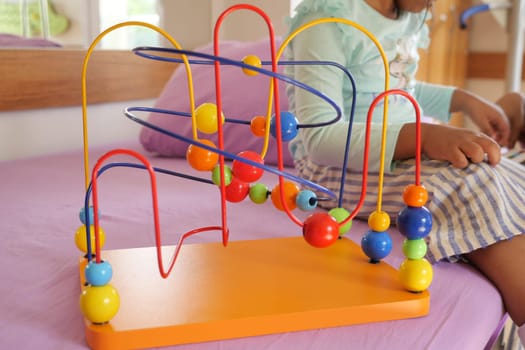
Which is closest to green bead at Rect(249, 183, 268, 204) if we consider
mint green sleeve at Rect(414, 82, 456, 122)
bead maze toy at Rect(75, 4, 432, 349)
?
bead maze toy at Rect(75, 4, 432, 349)

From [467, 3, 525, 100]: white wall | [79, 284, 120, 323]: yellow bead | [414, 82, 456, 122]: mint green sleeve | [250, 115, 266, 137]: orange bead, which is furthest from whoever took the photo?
[467, 3, 525, 100]: white wall

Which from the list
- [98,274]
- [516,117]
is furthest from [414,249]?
[516,117]

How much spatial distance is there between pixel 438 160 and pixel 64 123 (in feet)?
3.17

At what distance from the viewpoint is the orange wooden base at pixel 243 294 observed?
0.46m

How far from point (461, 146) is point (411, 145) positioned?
7 centimetres

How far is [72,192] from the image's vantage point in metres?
0.96

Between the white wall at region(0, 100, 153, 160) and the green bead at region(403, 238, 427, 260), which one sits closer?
the green bead at region(403, 238, 427, 260)

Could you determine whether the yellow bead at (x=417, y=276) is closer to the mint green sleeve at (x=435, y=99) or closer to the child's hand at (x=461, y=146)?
the child's hand at (x=461, y=146)

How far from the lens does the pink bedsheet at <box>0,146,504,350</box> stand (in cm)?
47

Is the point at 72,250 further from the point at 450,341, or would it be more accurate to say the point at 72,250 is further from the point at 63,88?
the point at 63,88

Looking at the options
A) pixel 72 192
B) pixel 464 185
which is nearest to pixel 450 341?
pixel 464 185

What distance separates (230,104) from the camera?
47.4 inches

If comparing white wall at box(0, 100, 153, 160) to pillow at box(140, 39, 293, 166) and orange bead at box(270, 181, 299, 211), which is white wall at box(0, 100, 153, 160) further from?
orange bead at box(270, 181, 299, 211)

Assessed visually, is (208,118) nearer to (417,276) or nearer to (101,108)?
(417,276)
